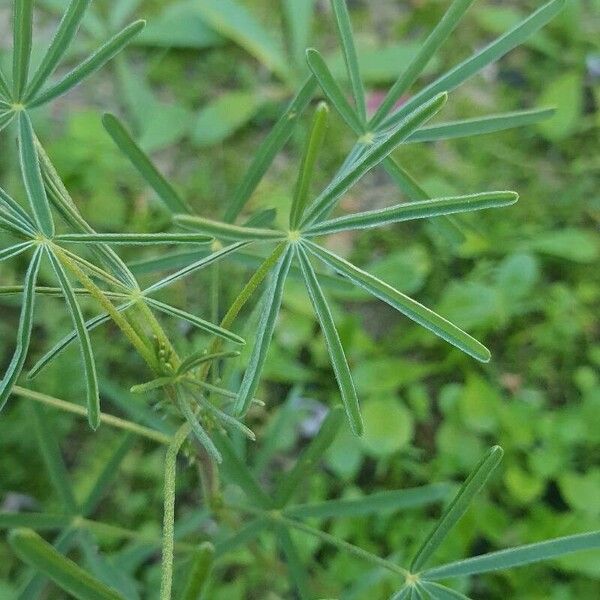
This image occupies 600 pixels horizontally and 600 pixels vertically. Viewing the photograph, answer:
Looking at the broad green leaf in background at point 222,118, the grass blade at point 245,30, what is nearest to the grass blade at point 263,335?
the broad green leaf in background at point 222,118

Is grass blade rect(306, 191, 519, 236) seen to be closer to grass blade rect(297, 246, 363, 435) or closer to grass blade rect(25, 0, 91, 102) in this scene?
grass blade rect(297, 246, 363, 435)

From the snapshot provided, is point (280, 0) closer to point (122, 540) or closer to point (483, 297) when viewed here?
point (483, 297)

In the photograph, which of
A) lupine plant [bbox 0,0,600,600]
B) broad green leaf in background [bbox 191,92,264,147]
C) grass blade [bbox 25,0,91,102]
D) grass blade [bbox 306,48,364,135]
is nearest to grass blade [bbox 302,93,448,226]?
lupine plant [bbox 0,0,600,600]

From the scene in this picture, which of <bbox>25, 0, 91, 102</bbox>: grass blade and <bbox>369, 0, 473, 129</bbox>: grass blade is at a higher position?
<bbox>25, 0, 91, 102</bbox>: grass blade

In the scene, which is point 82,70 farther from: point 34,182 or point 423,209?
point 423,209

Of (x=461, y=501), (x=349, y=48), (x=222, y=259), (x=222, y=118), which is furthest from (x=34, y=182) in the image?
(x=222, y=118)

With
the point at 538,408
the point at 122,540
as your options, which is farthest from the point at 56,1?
the point at 538,408

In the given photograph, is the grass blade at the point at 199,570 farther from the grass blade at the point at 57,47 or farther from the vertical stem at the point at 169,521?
the grass blade at the point at 57,47
